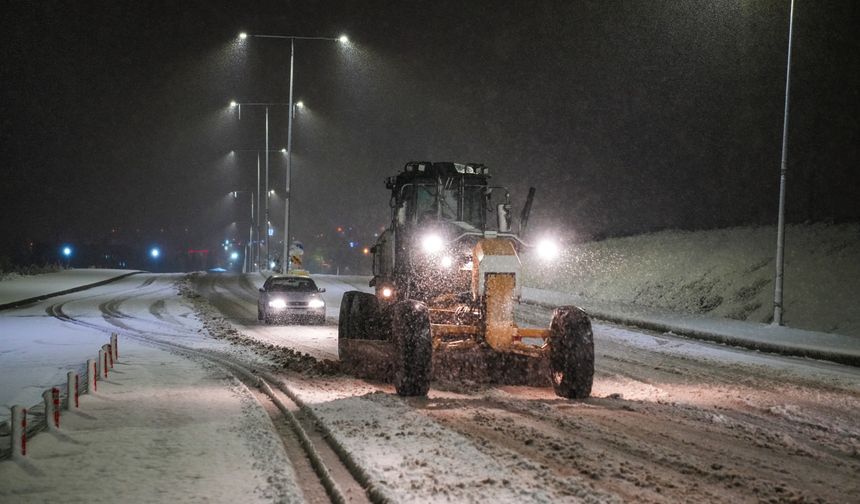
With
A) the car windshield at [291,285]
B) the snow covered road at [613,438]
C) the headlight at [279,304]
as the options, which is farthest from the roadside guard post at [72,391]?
the car windshield at [291,285]

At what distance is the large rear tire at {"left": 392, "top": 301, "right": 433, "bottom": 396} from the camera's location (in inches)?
421

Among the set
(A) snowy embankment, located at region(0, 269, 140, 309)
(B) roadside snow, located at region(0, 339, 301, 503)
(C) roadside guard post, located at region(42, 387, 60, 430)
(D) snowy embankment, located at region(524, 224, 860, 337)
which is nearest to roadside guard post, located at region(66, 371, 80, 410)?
(B) roadside snow, located at region(0, 339, 301, 503)

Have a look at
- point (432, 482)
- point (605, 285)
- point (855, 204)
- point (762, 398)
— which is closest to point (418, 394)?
point (432, 482)

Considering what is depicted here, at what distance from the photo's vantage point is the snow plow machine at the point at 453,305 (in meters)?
10.8

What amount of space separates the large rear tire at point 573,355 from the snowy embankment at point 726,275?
569 inches

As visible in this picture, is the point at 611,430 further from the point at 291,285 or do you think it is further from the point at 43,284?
the point at 43,284

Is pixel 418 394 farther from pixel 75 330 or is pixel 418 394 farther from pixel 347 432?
pixel 75 330

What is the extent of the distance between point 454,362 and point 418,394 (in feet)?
5.50

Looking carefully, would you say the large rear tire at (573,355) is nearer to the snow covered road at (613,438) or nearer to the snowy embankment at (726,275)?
the snow covered road at (613,438)

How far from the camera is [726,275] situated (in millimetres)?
30859

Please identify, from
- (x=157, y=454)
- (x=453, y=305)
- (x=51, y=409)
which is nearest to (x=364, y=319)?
(x=453, y=305)

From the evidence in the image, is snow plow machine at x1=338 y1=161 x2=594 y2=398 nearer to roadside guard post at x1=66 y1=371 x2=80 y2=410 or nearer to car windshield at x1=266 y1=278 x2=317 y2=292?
roadside guard post at x1=66 y1=371 x2=80 y2=410

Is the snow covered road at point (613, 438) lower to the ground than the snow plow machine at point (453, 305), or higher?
lower

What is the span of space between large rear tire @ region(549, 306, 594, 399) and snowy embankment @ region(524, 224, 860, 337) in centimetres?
1444
